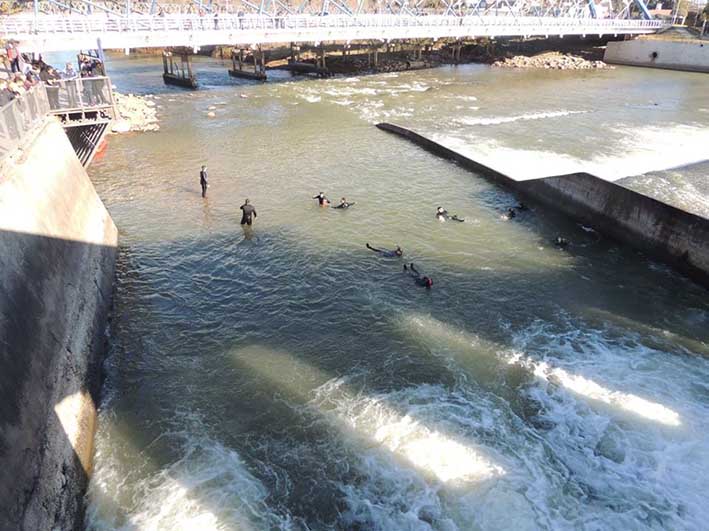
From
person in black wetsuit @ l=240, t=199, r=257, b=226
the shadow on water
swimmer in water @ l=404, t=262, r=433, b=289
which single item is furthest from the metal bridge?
swimmer in water @ l=404, t=262, r=433, b=289

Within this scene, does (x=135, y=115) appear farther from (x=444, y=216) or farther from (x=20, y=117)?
(x=444, y=216)

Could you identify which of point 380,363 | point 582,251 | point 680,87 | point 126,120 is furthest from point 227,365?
point 680,87

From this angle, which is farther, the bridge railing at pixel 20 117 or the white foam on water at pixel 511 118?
the white foam on water at pixel 511 118

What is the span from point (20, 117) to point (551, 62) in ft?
208

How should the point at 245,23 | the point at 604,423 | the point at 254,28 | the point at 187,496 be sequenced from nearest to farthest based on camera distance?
the point at 187,496 → the point at 604,423 → the point at 254,28 → the point at 245,23

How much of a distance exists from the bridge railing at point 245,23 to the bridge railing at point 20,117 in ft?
64.8

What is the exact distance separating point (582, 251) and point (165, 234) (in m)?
14.7

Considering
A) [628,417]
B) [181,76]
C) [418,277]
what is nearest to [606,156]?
[418,277]

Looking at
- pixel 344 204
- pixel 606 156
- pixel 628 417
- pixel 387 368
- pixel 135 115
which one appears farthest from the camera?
pixel 135 115

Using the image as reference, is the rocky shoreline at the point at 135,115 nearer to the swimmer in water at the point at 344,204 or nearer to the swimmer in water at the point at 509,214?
the swimmer in water at the point at 344,204

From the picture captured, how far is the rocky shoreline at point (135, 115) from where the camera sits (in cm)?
2977

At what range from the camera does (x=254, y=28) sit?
4000 cm

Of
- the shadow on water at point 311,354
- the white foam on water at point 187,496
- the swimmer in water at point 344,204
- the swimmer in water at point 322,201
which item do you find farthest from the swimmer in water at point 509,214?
the white foam on water at point 187,496

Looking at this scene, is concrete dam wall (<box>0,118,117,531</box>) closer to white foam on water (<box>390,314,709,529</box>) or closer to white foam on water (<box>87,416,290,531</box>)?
white foam on water (<box>87,416,290,531</box>)
